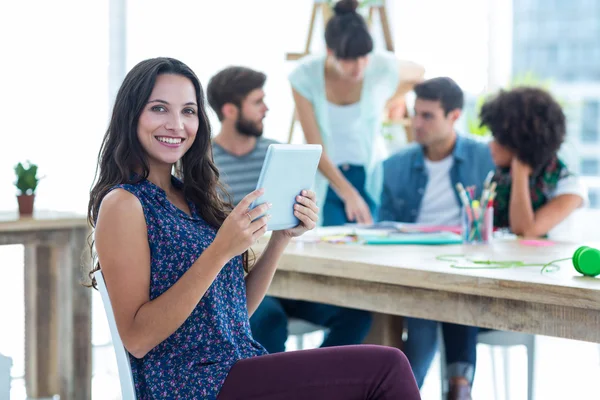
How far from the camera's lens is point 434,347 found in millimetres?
2422

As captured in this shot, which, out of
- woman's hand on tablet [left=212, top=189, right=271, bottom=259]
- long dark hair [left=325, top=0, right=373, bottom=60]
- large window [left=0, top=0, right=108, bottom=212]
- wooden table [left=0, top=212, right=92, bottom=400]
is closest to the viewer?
woman's hand on tablet [left=212, top=189, right=271, bottom=259]

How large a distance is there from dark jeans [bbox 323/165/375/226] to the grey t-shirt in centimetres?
44

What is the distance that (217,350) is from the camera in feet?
4.63

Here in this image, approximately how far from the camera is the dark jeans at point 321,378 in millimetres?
1354

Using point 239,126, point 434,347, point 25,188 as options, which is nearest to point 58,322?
point 25,188

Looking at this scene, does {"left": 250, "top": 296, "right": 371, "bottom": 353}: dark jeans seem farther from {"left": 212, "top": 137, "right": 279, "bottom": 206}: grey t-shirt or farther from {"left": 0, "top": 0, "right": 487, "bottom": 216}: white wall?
{"left": 0, "top": 0, "right": 487, "bottom": 216}: white wall

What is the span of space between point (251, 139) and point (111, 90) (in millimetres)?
1104

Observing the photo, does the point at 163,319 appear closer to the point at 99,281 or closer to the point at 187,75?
the point at 99,281

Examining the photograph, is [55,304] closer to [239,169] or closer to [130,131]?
[239,169]

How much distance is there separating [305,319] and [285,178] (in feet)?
4.08

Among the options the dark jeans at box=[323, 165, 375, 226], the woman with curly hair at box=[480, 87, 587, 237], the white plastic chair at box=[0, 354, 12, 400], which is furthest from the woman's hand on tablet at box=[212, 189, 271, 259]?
the dark jeans at box=[323, 165, 375, 226]

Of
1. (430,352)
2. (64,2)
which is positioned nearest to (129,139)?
(430,352)

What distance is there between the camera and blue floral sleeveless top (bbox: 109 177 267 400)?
1.38m

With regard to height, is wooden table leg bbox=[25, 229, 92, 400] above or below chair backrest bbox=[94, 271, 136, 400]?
below
